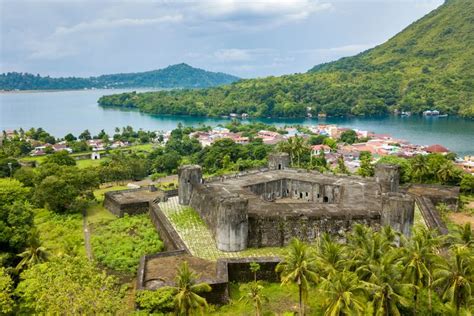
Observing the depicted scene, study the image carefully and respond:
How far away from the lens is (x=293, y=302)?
19.7 meters

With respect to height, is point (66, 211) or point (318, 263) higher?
point (318, 263)

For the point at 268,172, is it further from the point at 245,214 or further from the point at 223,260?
the point at 223,260

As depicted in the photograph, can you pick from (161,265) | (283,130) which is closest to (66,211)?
(161,265)

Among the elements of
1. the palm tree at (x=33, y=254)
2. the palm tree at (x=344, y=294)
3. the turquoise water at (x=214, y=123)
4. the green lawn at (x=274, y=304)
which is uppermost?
the palm tree at (x=344, y=294)

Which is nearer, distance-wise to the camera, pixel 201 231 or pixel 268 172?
pixel 201 231

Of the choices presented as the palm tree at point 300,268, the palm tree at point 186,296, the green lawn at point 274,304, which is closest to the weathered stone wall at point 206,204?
the green lawn at point 274,304

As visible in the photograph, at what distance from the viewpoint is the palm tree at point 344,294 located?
14.5m

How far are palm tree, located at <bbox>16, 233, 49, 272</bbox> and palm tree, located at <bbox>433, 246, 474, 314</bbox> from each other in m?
18.0

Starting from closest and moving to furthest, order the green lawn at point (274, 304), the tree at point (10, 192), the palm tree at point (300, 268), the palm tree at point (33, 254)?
1. the palm tree at point (300, 268)
2. the green lawn at point (274, 304)
3. the palm tree at point (33, 254)
4. the tree at point (10, 192)

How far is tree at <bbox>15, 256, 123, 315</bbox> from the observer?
46.2ft

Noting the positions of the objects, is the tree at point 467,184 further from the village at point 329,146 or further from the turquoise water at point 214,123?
the turquoise water at point 214,123

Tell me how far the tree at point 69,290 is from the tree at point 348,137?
7569cm

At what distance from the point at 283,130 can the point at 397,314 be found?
88.3 metres

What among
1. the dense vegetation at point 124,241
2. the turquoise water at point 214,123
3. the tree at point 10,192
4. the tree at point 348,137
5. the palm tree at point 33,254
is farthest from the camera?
the turquoise water at point 214,123
